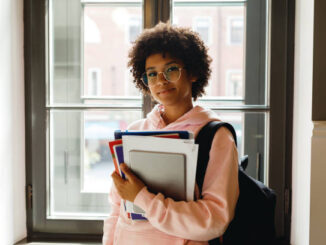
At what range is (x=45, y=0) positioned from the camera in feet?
5.24

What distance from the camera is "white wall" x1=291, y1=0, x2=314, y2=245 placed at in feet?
4.09

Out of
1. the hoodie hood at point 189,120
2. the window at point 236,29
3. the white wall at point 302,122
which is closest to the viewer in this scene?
the hoodie hood at point 189,120

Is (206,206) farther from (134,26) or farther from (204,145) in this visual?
(134,26)

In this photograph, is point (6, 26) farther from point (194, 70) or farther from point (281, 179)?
point (281, 179)

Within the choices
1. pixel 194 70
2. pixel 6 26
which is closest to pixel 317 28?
pixel 194 70

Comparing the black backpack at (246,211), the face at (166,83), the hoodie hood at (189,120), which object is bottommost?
the black backpack at (246,211)

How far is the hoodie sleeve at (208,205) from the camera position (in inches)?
32.6

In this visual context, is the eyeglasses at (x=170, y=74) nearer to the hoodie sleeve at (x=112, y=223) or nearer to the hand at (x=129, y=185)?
the hand at (x=129, y=185)

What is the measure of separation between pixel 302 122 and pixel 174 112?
2.06ft

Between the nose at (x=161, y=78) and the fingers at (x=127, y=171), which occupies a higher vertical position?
the nose at (x=161, y=78)

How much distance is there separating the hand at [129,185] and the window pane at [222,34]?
823mm

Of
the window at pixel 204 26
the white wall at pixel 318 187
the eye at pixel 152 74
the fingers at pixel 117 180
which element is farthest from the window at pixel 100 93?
the fingers at pixel 117 180

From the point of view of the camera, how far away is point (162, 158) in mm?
851

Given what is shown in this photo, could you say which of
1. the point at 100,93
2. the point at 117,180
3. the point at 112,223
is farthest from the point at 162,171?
the point at 100,93
